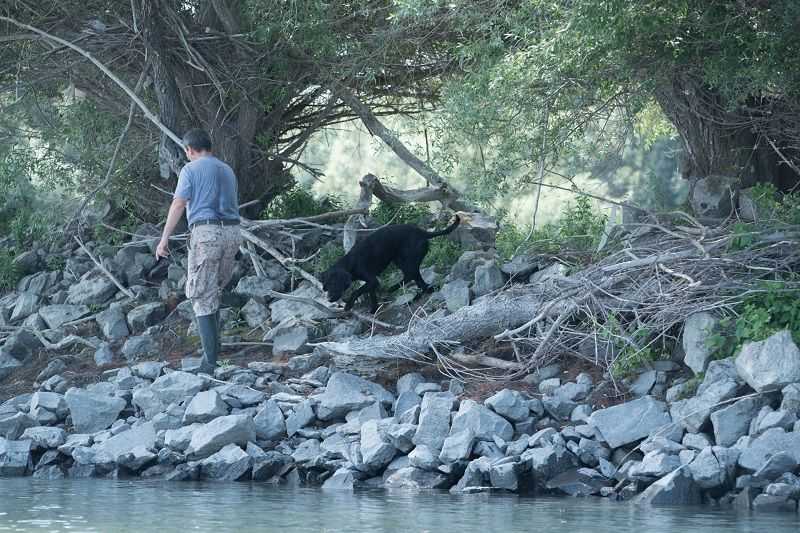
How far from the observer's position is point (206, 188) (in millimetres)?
9625

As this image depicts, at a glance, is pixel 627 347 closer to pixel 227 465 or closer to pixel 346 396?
pixel 346 396

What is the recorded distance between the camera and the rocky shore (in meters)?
7.52

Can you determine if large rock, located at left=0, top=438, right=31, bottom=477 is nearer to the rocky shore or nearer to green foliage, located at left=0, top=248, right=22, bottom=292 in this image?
the rocky shore

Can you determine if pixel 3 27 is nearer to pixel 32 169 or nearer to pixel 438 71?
pixel 32 169

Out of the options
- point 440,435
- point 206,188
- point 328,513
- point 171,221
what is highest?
point 206,188

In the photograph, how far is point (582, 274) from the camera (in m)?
9.81

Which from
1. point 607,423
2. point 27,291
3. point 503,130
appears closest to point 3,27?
point 27,291

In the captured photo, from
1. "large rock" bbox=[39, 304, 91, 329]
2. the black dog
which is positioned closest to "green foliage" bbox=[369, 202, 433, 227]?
the black dog

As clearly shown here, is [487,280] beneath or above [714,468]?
above

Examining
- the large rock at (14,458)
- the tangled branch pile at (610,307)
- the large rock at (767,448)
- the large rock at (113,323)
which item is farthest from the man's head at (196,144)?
the large rock at (767,448)

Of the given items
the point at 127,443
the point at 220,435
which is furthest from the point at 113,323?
the point at 220,435

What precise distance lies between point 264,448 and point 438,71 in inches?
244

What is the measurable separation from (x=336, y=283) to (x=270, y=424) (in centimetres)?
265

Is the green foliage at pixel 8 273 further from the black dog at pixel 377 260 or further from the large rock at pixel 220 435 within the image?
the large rock at pixel 220 435
